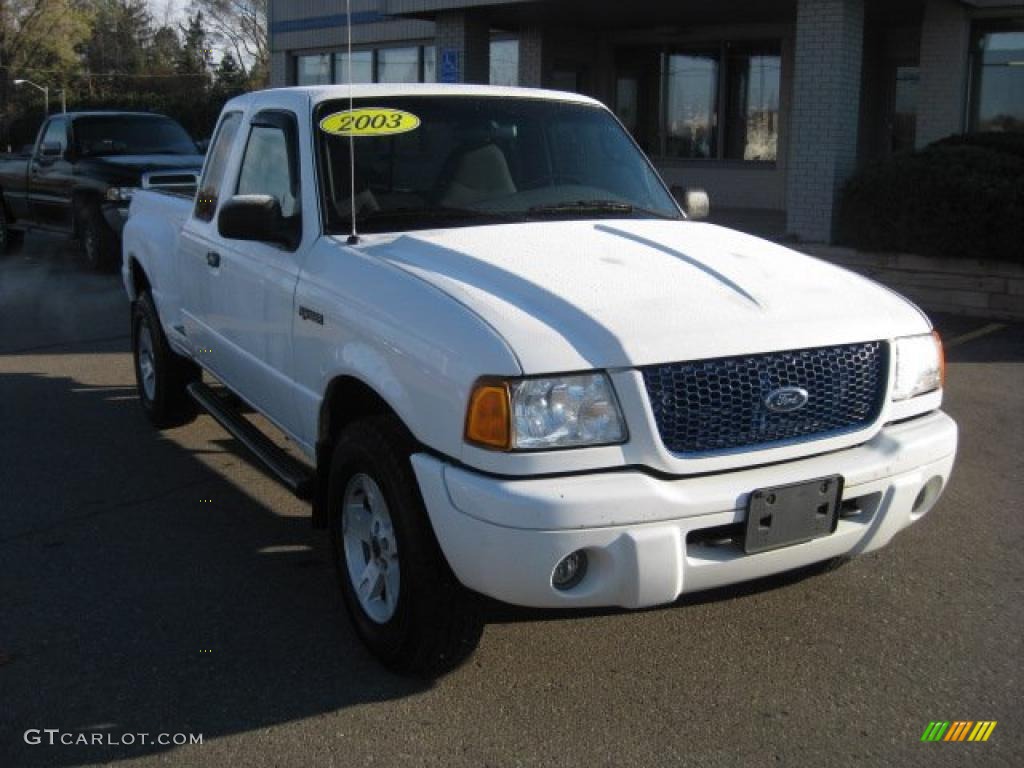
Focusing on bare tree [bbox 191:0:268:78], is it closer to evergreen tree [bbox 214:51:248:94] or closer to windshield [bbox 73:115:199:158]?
evergreen tree [bbox 214:51:248:94]

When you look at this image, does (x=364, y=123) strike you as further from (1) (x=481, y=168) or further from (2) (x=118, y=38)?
(2) (x=118, y=38)

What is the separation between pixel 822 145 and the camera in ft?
44.7

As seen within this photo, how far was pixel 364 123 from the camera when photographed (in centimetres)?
474

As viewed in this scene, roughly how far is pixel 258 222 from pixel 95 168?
10.7 meters

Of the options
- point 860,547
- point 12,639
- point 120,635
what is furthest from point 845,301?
point 12,639

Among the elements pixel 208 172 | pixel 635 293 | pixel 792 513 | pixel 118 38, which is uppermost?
pixel 118 38

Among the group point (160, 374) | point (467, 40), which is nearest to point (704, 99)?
point (467, 40)

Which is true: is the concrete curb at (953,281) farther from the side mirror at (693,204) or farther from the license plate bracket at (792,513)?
the license plate bracket at (792,513)

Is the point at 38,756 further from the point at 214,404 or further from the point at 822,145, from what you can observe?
the point at 822,145

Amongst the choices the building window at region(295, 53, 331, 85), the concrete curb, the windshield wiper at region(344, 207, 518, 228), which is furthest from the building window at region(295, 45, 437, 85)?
the windshield wiper at region(344, 207, 518, 228)

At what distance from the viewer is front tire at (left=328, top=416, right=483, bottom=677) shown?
3562mm

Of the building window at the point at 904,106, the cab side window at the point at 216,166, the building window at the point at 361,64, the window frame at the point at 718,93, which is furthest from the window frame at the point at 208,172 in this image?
the building window at the point at 361,64

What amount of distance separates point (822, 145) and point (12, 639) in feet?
37.7

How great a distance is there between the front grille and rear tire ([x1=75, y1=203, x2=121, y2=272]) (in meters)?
12.0
